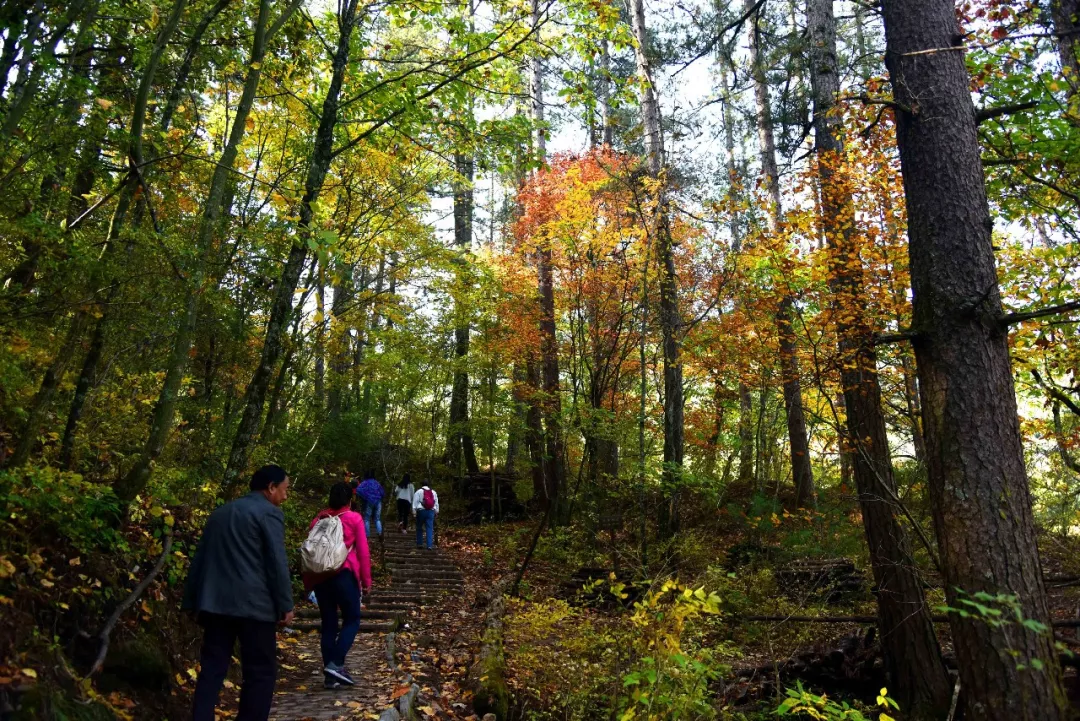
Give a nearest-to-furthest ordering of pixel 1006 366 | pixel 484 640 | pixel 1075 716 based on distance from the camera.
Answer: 1. pixel 1006 366
2. pixel 1075 716
3. pixel 484 640

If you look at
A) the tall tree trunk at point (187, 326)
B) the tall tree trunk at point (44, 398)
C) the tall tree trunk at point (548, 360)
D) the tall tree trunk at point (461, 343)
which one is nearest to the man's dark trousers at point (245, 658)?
the tall tree trunk at point (187, 326)

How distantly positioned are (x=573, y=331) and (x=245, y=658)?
11.8 metres

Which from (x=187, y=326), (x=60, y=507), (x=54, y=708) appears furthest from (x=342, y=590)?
(x=187, y=326)

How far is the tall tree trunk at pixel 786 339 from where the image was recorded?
9.79 meters

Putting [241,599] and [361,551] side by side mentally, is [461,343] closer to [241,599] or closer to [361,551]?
[361,551]

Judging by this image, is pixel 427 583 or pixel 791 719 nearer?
pixel 791 719

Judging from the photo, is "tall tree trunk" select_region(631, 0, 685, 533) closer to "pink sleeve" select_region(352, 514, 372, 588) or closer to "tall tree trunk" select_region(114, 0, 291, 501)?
"pink sleeve" select_region(352, 514, 372, 588)

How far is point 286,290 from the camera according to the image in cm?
733

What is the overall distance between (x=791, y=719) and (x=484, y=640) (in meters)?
3.27

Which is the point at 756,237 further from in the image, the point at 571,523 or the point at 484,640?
the point at 571,523

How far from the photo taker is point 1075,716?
4.87m

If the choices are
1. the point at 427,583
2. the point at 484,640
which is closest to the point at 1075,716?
the point at 484,640

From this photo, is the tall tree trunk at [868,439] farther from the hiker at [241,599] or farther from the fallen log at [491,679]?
the hiker at [241,599]

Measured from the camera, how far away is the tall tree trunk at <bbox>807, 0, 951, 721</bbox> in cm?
619
